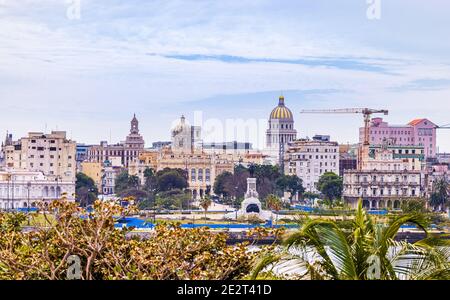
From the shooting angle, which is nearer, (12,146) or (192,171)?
(12,146)

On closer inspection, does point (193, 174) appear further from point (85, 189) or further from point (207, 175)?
point (85, 189)

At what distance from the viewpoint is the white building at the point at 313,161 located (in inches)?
2045

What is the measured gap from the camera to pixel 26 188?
39656 mm

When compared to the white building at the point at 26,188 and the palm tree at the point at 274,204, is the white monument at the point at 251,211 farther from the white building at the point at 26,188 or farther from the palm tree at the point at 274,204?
the white building at the point at 26,188

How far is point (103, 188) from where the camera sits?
50.8m

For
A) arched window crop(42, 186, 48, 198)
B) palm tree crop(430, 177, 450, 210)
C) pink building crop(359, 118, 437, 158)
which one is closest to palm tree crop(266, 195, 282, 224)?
palm tree crop(430, 177, 450, 210)

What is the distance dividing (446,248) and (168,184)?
42.4 metres

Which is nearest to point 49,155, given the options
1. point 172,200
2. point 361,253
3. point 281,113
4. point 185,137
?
point 172,200

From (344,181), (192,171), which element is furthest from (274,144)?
(344,181)

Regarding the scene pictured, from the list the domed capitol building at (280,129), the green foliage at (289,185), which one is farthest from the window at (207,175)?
the domed capitol building at (280,129)

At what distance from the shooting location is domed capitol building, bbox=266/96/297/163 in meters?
60.0

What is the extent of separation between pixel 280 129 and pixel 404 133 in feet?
24.8

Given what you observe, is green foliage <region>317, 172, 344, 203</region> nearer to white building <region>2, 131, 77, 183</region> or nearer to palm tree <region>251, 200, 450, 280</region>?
white building <region>2, 131, 77, 183</region>
